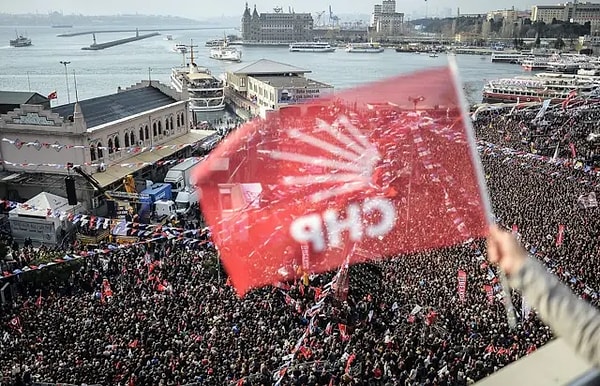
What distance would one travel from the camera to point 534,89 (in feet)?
126

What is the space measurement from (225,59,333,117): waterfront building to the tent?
48.3 feet

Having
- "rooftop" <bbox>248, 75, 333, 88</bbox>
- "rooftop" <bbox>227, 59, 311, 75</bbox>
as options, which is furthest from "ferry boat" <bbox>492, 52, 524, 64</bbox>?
"rooftop" <bbox>248, 75, 333, 88</bbox>

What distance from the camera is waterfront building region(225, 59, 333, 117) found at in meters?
31.4

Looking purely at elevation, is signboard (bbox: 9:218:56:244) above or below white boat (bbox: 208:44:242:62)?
below

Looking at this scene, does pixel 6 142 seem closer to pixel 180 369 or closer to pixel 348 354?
pixel 180 369

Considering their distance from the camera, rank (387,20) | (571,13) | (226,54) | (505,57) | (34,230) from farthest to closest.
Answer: (387,20) < (571,13) < (226,54) < (505,57) < (34,230)

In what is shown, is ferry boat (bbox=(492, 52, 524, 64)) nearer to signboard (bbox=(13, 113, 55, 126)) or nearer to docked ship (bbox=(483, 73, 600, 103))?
docked ship (bbox=(483, 73, 600, 103))

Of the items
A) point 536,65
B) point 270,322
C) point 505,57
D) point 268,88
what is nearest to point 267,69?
point 268,88

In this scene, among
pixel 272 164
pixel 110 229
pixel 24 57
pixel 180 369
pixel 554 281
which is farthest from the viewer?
pixel 24 57

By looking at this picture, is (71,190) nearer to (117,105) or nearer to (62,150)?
(62,150)

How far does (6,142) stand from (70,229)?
4833 millimetres

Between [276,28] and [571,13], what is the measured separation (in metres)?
54.6

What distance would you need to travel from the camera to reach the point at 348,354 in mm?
7184

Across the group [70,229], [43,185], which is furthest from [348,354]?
[43,185]
